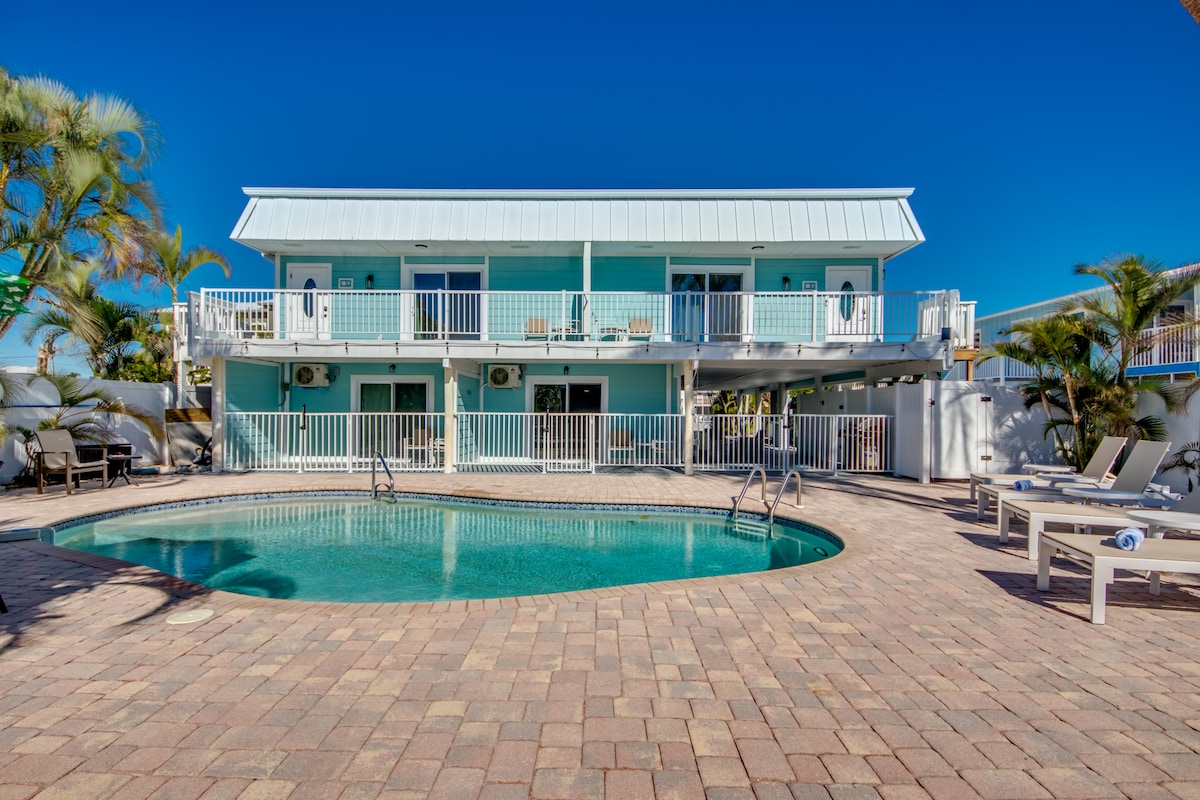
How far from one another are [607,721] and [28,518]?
9336 mm

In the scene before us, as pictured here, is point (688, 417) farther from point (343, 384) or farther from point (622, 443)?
point (343, 384)

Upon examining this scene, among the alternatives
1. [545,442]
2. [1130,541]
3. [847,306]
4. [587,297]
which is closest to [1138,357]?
[847,306]

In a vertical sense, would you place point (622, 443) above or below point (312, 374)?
below

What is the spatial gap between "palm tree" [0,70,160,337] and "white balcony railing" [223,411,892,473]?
4.49 m

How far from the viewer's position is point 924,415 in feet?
40.7

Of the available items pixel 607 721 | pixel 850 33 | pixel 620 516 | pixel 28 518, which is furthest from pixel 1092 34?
pixel 28 518

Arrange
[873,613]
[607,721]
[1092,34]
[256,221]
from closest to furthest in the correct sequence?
[607,721] → [873,613] → [256,221] → [1092,34]

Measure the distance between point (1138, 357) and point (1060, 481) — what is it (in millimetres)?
9964

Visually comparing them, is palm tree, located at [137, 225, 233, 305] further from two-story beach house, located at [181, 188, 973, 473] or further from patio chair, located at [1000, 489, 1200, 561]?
patio chair, located at [1000, 489, 1200, 561]

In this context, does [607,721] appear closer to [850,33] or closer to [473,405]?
[473,405]

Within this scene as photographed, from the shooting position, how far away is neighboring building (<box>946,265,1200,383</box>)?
11784 mm

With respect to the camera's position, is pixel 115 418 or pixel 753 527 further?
pixel 115 418

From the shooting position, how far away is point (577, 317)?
1481 centimetres

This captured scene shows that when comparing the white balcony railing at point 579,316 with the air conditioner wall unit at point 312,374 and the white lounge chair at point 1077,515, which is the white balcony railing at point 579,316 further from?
the white lounge chair at point 1077,515
